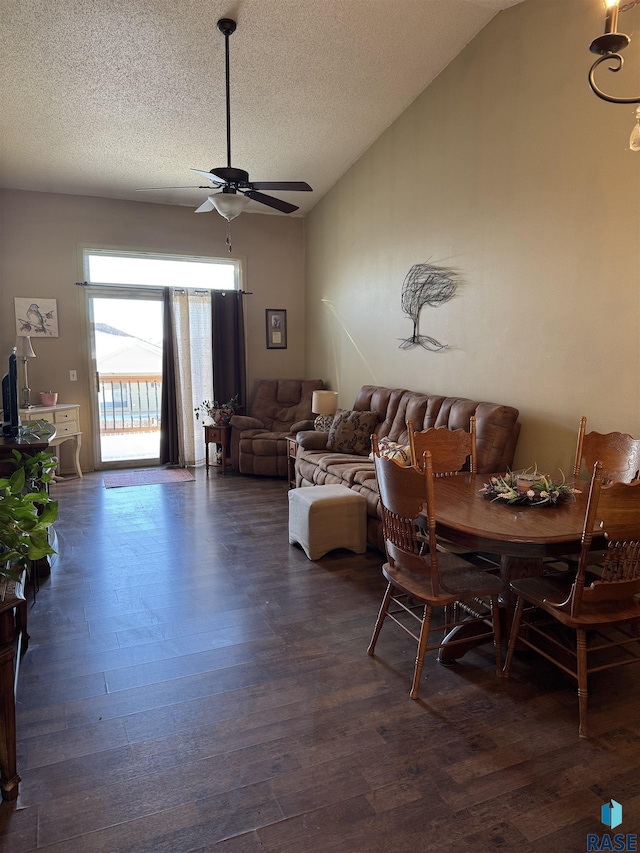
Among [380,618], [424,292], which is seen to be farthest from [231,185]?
[380,618]

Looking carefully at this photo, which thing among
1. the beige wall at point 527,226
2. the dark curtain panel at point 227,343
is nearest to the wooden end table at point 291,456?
the beige wall at point 527,226

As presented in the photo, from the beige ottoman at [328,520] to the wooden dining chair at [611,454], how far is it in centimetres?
148

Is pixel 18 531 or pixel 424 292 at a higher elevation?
pixel 424 292

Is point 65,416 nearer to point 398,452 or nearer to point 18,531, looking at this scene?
point 398,452

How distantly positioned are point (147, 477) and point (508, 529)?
5.00m

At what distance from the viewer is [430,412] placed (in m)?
4.21

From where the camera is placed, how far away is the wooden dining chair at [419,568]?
2070 mm

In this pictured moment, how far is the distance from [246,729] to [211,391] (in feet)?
17.5

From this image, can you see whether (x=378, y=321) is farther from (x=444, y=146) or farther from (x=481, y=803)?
(x=481, y=803)

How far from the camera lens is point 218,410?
633 cm

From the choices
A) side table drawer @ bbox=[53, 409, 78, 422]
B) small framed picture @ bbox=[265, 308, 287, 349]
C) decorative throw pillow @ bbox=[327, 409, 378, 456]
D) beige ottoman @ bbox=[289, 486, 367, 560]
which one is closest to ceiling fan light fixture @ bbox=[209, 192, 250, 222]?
beige ottoman @ bbox=[289, 486, 367, 560]

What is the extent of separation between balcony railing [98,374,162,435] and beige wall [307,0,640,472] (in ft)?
10.9

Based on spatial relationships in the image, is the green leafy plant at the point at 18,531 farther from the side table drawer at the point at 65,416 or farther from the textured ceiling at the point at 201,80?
the side table drawer at the point at 65,416

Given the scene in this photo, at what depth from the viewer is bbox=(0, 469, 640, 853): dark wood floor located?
5.05 feet
